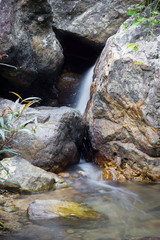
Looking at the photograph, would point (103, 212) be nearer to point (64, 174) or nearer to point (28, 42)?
point (64, 174)

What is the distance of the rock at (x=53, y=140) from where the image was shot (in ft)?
14.0

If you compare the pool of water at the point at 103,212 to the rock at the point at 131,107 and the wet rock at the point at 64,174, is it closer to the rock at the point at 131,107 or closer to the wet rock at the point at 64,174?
the wet rock at the point at 64,174

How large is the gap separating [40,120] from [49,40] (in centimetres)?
232

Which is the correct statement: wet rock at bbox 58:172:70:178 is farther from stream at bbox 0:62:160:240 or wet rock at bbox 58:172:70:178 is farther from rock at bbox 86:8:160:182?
rock at bbox 86:8:160:182

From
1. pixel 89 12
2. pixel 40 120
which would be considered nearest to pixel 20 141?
pixel 40 120

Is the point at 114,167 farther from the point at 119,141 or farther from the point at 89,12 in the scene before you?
the point at 89,12

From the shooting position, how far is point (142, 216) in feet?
8.86

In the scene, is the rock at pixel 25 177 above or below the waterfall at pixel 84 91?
below

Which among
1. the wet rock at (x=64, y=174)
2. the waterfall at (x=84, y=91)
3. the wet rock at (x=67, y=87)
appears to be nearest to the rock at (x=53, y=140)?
the wet rock at (x=64, y=174)

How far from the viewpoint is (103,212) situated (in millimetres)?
2826

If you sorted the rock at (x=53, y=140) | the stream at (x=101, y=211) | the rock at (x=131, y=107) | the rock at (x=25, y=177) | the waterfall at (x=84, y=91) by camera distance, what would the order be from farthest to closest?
the waterfall at (x=84, y=91), the rock at (x=53, y=140), the rock at (x=131, y=107), the rock at (x=25, y=177), the stream at (x=101, y=211)

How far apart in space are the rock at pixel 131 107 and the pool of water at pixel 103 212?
482 mm

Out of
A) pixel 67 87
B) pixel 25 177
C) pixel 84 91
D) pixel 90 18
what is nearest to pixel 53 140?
pixel 25 177

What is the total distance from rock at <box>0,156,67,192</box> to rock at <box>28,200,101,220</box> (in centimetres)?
82
